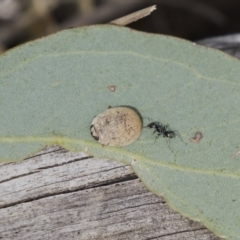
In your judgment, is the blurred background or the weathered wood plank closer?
the weathered wood plank

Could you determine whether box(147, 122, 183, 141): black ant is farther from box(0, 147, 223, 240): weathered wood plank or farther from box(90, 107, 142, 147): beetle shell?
box(0, 147, 223, 240): weathered wood plank

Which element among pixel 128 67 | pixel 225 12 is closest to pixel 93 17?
pixel 225 12

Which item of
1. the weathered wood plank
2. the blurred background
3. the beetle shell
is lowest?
the weathered wood plank

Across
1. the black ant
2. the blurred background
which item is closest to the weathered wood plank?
the black ant

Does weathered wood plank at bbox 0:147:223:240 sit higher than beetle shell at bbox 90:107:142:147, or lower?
lower

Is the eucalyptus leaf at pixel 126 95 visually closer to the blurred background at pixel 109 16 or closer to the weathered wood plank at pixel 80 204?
the weathered wood plank at pixel 80 204
